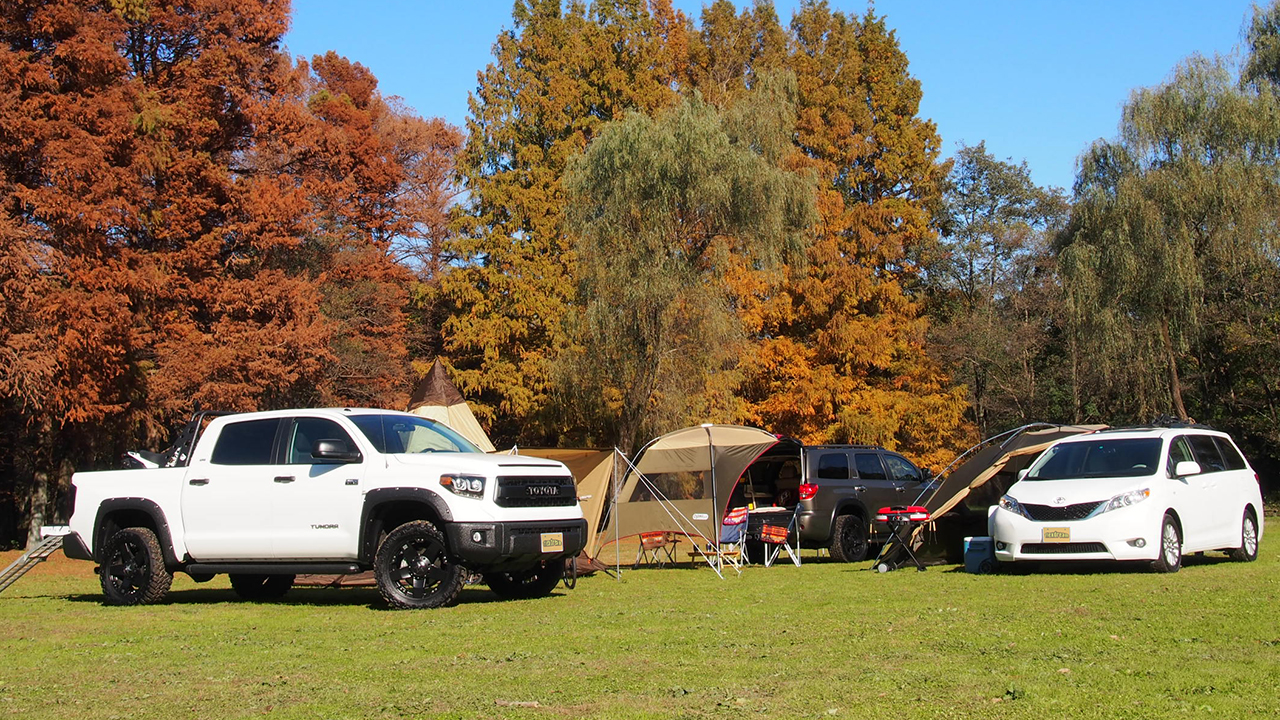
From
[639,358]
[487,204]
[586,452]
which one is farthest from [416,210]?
[586,452]

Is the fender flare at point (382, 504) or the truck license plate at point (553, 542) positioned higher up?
the fender flare at point (382, 504)

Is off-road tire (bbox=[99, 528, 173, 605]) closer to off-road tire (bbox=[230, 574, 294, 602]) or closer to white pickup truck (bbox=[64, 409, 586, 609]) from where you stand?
white pickup truck (bbox=[64, 409, 586, 609])

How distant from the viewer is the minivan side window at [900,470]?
709 inches

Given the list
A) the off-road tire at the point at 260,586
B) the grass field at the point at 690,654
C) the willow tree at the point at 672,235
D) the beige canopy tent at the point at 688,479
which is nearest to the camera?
the grass field at the point at 690,654

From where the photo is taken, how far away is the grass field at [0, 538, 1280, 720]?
18.2 feet

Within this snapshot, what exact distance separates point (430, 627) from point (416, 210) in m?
34.6

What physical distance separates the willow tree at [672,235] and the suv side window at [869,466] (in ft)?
25.1

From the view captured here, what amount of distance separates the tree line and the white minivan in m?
12.4

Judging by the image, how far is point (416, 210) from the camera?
42.0m

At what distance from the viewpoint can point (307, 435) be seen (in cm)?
1098

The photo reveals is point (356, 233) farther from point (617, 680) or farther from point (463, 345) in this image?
point (617, 680)

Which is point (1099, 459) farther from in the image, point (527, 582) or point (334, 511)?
point (334, 511)

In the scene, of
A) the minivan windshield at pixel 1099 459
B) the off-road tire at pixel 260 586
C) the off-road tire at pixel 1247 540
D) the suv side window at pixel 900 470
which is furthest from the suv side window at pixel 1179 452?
the off-road tire at pixel 260 586

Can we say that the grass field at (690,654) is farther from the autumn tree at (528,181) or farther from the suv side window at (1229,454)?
the autumn tree at (528,181)
